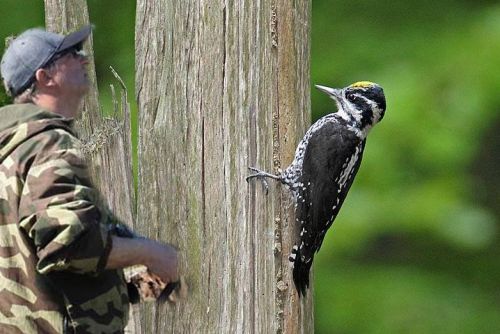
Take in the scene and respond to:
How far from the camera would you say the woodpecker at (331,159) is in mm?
5156

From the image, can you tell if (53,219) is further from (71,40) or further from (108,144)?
(108,144)

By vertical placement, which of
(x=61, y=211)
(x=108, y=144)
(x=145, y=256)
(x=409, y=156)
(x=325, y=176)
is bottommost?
(x=409, y=156)

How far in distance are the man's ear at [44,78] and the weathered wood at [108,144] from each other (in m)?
0.48

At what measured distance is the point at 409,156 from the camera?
7.31 metres

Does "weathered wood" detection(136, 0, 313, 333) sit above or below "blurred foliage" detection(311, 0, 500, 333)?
above

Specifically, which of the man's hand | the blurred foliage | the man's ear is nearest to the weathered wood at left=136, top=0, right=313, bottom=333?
the man's hand

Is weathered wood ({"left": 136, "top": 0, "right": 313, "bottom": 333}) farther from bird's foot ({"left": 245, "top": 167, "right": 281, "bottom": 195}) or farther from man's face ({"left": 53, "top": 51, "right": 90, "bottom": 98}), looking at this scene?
man's face ({"left": 53, "top": 51, "right": 90, "bottom": 98})

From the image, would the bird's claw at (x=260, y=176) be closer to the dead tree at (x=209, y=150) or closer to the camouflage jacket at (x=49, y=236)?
the dead tree at (x=209, y=150)

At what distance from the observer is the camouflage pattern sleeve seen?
11.3ft

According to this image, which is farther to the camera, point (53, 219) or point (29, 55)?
point (29, 55)

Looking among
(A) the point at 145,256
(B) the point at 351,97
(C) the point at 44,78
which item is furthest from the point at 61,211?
(B) the point at 351,97

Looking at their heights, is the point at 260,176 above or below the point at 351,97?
above

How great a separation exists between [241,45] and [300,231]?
1024mm

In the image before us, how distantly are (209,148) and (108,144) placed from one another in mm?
443
